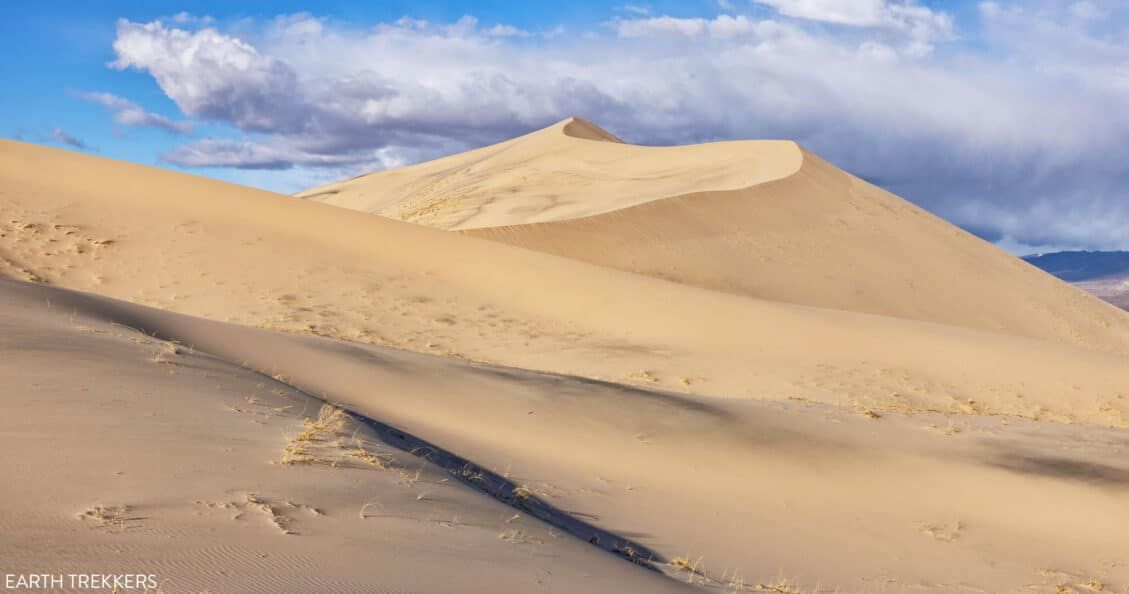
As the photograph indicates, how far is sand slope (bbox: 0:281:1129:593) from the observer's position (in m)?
4.64

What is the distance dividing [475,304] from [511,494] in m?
12.0

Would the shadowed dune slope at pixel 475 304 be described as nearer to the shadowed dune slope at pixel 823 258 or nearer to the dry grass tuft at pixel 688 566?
the shadowed dune slope at pixel 823 258

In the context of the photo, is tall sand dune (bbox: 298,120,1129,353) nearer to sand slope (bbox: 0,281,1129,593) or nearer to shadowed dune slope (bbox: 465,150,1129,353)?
shadowed dune slope (bbox: 465,150,1129,353)

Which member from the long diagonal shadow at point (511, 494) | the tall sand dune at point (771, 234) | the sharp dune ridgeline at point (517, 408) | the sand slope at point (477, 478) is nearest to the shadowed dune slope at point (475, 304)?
the sharp dune ridgeline at point (517, 408)

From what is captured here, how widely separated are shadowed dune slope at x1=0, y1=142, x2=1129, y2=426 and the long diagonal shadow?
7695 millimetres

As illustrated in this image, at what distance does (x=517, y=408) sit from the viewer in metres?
10.6

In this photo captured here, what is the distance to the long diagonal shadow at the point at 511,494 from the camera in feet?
22.0

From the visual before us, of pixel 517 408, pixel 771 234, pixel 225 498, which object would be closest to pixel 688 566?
pixel 225 498

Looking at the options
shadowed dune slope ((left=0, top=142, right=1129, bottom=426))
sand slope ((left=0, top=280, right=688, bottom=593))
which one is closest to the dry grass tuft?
sand slope ((left=0, top=280, right=688, bottom=593))

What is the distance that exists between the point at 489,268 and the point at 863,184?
863 inches

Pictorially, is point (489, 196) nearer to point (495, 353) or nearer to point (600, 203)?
point (600, 203)

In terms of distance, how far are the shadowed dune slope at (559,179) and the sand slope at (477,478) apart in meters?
18.2

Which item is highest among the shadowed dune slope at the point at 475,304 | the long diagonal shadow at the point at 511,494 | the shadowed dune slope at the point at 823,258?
the shadowed dune slope at the point at 823,258

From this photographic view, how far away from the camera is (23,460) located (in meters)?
4.97
